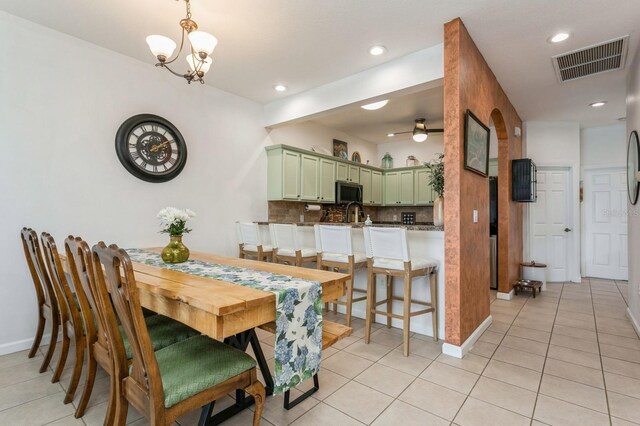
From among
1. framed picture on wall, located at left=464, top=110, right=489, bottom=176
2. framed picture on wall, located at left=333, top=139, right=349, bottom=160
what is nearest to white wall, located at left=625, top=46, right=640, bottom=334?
framed picture on wall, located at left=464, top=110, right=489, bottom=176

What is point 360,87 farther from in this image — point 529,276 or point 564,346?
point 529,276

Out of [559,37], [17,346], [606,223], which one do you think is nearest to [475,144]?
[559,37]

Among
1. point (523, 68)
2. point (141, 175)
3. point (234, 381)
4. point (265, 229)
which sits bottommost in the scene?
point (234, 381)

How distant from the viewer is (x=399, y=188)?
22.3 ft

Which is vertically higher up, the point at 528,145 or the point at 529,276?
the point at 528,145

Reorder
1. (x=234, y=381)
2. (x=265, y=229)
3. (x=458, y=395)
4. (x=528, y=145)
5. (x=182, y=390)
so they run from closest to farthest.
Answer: (x=182, y=390)
(x=234, y=381)
(x=458, y=395)
(x=265, y=229)
(x=528, y=145)

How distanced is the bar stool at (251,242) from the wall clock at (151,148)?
3.42 feet

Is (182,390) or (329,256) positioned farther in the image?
(329,256)

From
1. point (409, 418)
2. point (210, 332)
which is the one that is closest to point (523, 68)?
point (409, 418)

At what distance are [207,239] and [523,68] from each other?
4148 mm

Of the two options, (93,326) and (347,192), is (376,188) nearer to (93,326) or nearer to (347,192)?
(347,192)

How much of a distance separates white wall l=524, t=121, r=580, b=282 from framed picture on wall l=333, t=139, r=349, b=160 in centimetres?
321

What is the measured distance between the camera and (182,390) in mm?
1271

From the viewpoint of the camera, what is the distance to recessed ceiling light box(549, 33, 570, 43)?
280 centimetres
